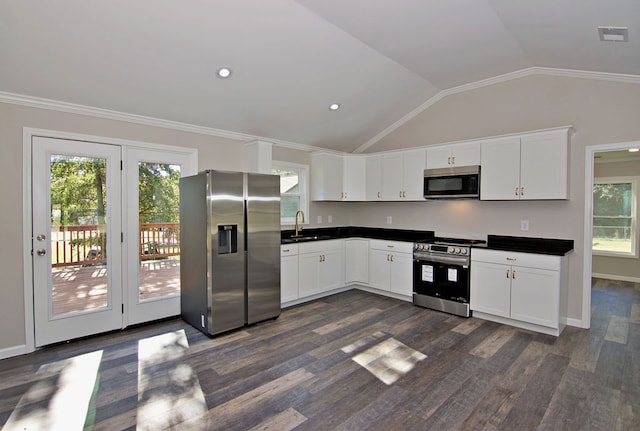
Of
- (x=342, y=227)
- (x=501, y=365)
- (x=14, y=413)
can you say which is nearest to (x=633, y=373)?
(x=501, y=365)

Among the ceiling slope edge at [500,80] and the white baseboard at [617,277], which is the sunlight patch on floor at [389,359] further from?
the white baseboard at [617,277]

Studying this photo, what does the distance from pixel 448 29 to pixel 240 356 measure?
3726 mm

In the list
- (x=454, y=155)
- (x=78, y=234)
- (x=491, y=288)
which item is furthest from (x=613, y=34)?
(x=78, y=234)

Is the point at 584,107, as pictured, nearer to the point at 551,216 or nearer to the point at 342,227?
the point at 551,216

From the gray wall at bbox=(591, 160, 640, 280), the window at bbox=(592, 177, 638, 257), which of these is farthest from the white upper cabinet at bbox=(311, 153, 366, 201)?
the window at bbox=(592, 177, 638, 257)

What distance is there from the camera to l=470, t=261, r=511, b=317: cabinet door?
397cm

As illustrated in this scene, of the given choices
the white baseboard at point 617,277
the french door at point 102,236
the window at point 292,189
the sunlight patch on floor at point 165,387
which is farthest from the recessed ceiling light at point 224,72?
the white baseboard at point 617,277

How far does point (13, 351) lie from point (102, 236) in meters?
1.26

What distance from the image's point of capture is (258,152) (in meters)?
4.57

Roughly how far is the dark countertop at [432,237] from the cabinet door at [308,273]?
0.87 ft

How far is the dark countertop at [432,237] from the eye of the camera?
396cm

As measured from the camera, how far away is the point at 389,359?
3.11 meters

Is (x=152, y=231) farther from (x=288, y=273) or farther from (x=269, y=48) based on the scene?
(x=269, y=48)

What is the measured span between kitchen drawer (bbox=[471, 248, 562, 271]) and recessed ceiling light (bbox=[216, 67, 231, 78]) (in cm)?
354
